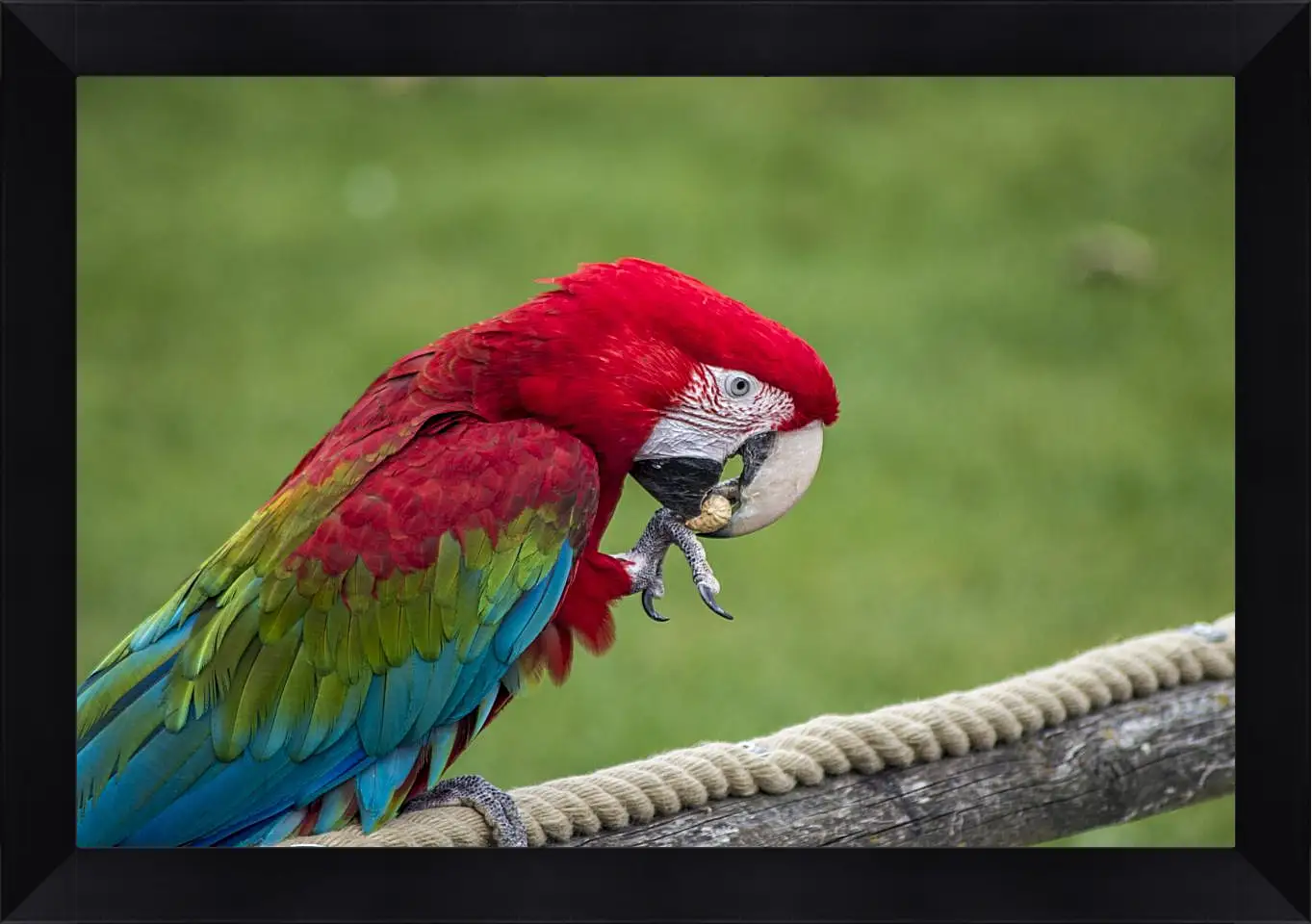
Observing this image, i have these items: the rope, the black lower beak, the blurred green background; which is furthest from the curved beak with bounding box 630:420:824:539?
the blurred green background

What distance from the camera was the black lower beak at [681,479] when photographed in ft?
4.84

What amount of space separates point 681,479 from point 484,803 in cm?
40

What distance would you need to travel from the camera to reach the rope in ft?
4.84

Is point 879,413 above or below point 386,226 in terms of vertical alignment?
below

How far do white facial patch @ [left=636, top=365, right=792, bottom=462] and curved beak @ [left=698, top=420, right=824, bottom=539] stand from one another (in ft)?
0.09

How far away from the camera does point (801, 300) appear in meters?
3.72

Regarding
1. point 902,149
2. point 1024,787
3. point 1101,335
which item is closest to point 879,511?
point 1101,335

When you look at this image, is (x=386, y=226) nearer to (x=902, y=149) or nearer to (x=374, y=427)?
(x=902, y=149)

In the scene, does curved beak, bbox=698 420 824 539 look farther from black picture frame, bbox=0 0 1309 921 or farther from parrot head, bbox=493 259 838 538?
black picture frame, bbox=0 0 1309 921

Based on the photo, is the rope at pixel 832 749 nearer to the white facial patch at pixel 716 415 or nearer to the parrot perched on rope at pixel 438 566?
the parrot perched on rope at pixel 438 566

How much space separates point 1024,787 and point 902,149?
8.80 feet

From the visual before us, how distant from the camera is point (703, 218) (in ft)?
12.9
